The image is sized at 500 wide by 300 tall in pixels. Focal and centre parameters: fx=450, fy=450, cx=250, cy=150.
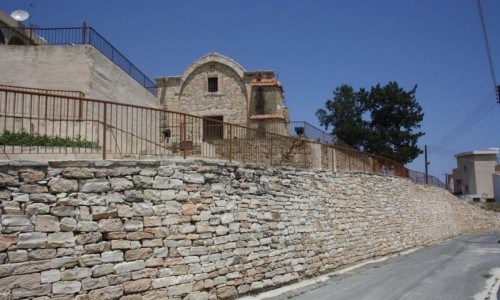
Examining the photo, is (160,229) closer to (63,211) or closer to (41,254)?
(63,211)

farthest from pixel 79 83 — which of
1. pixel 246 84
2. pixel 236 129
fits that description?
pixel 246 84

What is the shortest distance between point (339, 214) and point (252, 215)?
5763 millimetres

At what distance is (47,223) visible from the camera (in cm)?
783

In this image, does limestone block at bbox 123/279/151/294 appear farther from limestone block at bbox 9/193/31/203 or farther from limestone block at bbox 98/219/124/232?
limestone block at bbox 9/193/31/203

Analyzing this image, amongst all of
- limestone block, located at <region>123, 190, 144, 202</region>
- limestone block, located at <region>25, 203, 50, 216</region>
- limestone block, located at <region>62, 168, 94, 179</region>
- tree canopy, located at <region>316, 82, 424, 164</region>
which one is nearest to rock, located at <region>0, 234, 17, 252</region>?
limestone block, located at <region>25, 203, 50, 216</region>

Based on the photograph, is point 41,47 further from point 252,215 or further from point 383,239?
point 383,239

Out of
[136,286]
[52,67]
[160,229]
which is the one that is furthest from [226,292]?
[52,67]

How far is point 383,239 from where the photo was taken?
20.6 m

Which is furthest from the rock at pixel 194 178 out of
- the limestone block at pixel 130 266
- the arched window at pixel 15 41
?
the arched window at pixel 15 41

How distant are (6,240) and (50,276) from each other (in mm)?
952

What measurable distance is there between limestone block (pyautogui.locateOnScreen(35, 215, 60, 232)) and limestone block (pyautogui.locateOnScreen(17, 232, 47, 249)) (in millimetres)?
98

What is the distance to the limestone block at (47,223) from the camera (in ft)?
25.4

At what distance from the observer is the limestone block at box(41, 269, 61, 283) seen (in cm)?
762

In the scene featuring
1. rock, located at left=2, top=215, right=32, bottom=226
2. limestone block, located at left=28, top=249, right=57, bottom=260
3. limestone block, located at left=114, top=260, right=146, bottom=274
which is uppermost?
rock, located at left=2, top=215, right=32, bottom=226
